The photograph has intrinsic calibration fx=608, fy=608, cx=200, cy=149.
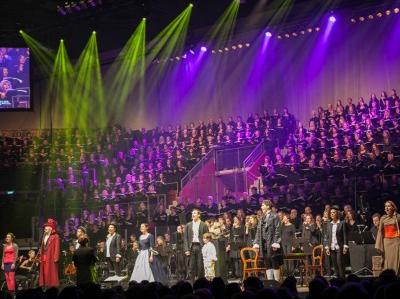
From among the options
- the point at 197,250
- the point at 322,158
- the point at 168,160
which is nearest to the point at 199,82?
the point at 168,160

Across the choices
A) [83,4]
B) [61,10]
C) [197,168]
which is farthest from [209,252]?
[61,10]

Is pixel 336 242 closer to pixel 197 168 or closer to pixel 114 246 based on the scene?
pixel 114 246

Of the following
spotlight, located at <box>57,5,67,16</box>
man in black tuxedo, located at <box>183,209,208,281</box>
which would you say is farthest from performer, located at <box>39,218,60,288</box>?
spotlight, located at <box>57,5,67,16</box>

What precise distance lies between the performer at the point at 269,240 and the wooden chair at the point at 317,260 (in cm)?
232

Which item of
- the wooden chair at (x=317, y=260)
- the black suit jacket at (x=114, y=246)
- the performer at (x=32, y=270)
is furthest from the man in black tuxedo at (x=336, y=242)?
the performer at (x=32, y=270)

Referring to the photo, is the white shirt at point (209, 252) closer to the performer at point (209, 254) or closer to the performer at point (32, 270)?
the performer at point (209, 254)

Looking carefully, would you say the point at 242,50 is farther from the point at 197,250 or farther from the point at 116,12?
the point at 197,250

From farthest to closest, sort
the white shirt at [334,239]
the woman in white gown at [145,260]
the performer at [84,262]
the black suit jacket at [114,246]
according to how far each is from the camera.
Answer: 1. the black suit jacket at [114,246]
2. the woman in white gown at [145,260]
3. the white shirt at [334,239]
4. the performer at [84,262]

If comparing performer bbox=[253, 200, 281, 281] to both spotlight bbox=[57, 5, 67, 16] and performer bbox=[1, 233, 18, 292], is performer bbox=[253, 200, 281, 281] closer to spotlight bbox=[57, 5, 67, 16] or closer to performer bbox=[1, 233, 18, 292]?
performer bbox=[1, 233, 18, 292]

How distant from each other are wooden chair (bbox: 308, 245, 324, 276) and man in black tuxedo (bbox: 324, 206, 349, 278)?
1.37 feet

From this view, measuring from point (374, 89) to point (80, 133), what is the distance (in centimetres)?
1275

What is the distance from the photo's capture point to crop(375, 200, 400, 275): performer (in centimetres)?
1161

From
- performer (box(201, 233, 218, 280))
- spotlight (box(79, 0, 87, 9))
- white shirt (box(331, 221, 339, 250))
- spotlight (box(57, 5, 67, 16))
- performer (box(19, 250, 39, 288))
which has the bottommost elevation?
performer (box(19, 250, 39, 288))

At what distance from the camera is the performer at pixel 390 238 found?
1161 centimetres
